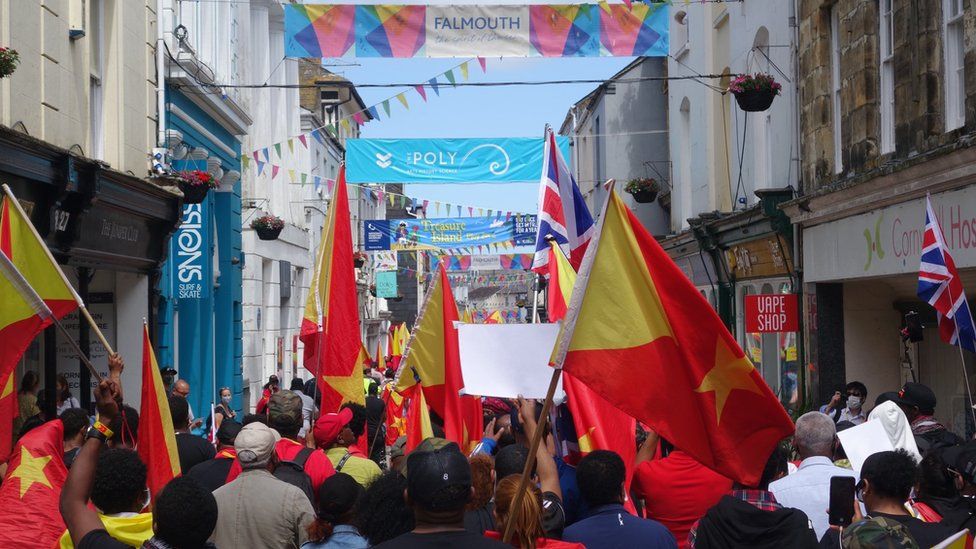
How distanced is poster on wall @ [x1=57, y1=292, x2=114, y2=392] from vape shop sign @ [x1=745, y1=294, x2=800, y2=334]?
29.5 feet

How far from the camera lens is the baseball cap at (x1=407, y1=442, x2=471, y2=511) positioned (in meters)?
3.88

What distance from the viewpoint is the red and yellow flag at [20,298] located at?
6117 mm

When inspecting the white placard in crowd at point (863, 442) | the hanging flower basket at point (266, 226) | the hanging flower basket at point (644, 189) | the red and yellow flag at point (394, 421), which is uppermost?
the hanging flower basket at point (644, 189)

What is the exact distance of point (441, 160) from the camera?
2197cm

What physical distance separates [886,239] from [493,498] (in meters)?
10.3

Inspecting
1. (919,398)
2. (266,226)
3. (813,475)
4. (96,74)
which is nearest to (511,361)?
(813,475)

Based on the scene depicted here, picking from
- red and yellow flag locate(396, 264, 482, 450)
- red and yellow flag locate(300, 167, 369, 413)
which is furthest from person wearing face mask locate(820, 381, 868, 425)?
red and yellow flag locate(300, 167, 369, 413)

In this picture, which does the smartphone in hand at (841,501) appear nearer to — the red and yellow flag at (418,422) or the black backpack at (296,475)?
the black backpack at (296,475)

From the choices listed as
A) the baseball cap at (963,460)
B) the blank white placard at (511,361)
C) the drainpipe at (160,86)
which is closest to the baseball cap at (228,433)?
the blank white placard at (511,361)

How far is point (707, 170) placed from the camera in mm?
23203

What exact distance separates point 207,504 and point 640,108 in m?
29.9

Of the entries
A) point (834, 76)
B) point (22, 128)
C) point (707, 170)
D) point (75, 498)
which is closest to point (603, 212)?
point (75, 498)

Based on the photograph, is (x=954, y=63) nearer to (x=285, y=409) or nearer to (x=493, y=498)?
(x=285, y=409)

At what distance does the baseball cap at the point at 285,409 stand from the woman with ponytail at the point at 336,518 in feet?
5.77
